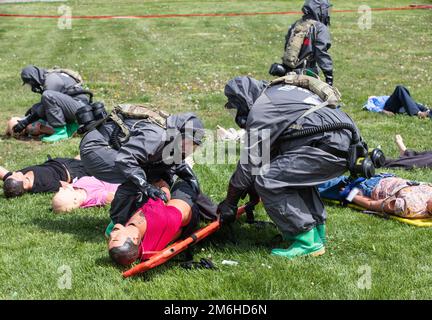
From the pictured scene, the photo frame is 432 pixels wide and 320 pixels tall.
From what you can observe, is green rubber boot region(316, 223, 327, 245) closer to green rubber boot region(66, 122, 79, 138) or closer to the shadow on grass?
the shadow on grass

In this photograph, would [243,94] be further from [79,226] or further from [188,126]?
[79,226]

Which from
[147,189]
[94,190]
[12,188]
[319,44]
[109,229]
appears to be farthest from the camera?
[319,44]

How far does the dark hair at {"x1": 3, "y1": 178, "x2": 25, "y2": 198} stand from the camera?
21.5ft

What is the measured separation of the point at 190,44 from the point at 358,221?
1251cm

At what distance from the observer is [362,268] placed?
4574 millimetres

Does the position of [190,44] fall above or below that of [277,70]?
below

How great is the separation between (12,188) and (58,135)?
264cm

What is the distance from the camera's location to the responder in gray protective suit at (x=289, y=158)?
15.6ft

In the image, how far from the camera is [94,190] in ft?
21.0

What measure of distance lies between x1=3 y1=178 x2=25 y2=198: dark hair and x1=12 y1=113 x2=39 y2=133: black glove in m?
2.62

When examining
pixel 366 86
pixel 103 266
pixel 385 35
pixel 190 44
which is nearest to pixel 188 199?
pixel 103 266

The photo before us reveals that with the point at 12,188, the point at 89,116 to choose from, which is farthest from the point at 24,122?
the point at 89,116

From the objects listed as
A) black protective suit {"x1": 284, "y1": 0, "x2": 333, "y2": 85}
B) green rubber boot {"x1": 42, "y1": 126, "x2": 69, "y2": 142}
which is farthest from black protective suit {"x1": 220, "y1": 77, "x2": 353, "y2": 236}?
green rubber boot {"x1": 42, "y1": 126, "x2": 69, "y2": 142}
